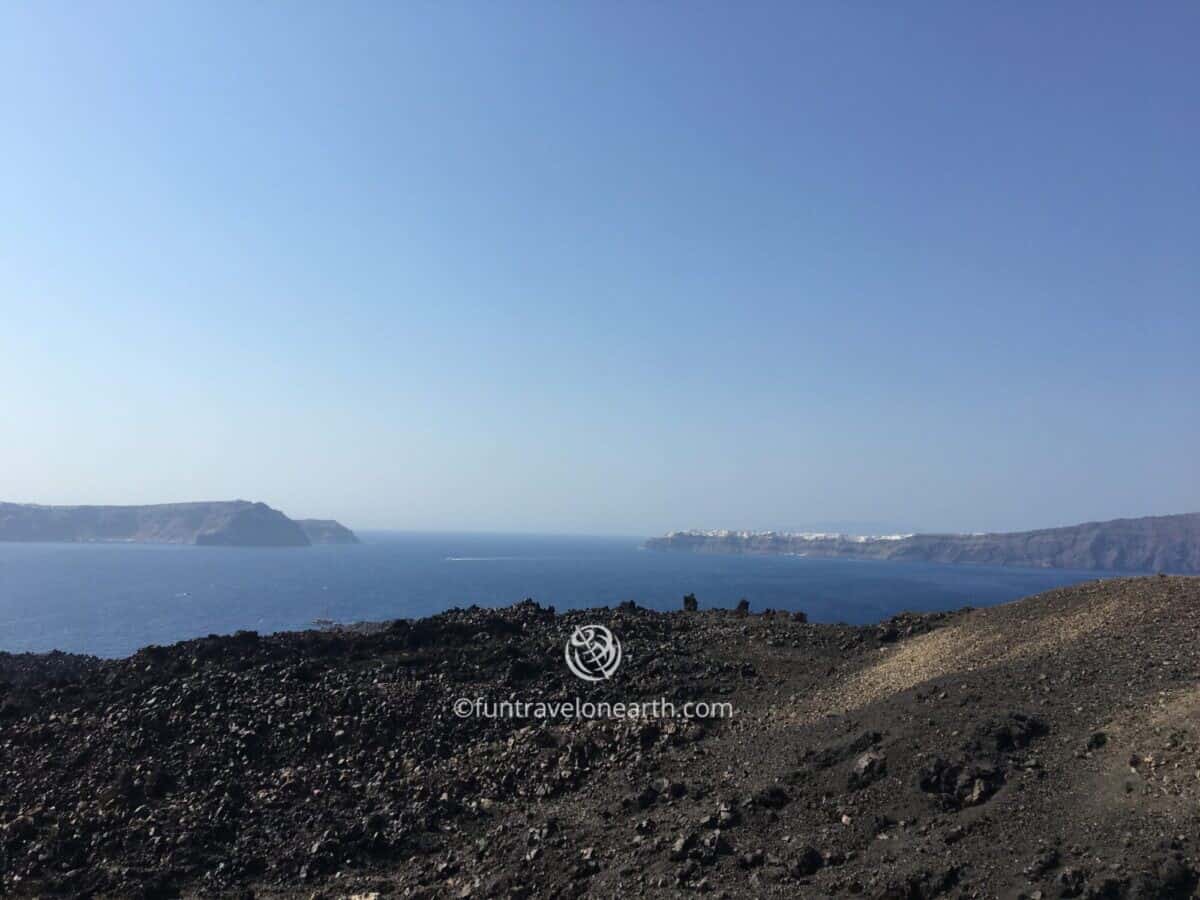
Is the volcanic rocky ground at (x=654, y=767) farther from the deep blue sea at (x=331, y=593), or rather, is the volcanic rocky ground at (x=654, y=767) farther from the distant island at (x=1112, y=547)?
the distant island at (x=1112, y=547)

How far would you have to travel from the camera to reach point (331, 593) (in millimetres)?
89312

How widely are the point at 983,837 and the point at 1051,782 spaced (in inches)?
62.9

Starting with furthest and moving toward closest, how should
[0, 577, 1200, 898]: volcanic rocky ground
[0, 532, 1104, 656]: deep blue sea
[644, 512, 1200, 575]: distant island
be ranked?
[644, 512, 1200, 575]: distant island
[0, 532, 1104, 656]: deep blue sea
[0, 577, 1200, 898]: volcanic rocky ground

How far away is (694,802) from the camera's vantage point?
13.2 metres

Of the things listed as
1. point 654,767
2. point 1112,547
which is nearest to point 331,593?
point 654,767

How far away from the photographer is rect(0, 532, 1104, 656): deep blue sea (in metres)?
63.9

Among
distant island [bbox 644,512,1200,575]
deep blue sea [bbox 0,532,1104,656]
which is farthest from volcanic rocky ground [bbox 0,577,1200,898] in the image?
distant island [bbox 644,512,1200,575]

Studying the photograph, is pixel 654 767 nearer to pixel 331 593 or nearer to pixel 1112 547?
pixel 331 593

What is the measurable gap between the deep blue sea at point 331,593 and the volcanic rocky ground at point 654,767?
38.9 m

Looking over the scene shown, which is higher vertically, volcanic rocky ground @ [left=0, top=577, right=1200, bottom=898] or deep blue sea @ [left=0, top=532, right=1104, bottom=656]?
volcanic rocky ground @ [left=0, top=577, right=1200, bottom=898]

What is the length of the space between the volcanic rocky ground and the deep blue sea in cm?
3888

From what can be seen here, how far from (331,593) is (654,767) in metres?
81.1

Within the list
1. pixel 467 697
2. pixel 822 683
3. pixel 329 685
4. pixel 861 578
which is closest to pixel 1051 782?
pixel 822 683

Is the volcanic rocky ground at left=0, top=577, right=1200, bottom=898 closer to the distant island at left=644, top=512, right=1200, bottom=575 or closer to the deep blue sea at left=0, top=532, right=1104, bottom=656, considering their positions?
the deep blue sea at left=0, top=532, right=1104, bottom=656
